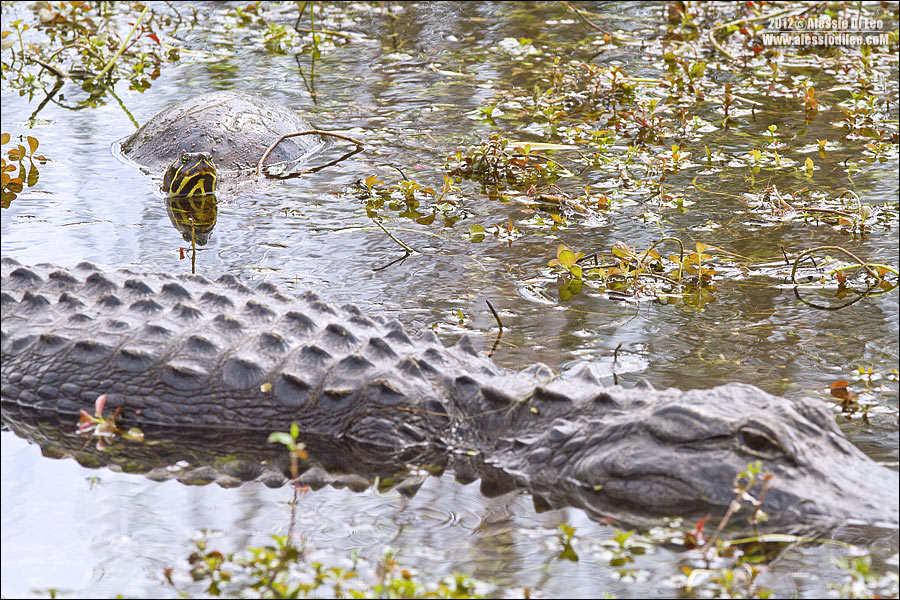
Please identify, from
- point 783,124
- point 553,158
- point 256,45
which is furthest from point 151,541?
point 256,45

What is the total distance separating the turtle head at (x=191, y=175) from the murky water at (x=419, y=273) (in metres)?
0.18

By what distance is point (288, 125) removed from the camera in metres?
7.98

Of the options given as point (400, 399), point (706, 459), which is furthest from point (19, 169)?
point (706, 459)

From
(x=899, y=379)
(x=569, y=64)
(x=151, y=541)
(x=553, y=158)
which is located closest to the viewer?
(x=151, y=541)

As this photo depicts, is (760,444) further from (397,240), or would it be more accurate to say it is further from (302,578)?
(397,240)

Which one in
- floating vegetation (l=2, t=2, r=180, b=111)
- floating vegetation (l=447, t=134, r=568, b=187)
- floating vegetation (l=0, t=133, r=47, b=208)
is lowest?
floating vegetation (l=0, t=133, r=47, b=208)

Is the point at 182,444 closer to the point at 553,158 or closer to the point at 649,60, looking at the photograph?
the point at 553,158

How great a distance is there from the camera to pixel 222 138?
764cm

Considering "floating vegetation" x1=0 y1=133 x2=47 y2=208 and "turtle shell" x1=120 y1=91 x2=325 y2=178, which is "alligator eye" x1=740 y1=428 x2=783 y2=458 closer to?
"turtle shell" x1=120 y1=91 x2=325 y2=178

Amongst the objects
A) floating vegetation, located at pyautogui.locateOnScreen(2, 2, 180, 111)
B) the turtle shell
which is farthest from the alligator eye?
floating vegetation, located at pyautogui.locateOnScreen(2, 2, 180, 111)

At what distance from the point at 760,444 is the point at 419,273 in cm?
257

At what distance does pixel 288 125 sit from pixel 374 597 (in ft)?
17.9

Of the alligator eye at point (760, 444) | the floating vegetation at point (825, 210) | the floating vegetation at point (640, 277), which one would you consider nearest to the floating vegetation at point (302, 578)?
the alligator eye at point (760, 444)

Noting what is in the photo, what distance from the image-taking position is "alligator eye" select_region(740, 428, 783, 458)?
3520mm
